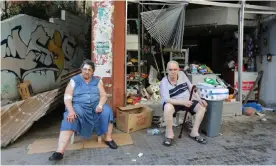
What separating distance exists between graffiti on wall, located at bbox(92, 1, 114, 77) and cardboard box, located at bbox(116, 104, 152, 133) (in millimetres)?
1027

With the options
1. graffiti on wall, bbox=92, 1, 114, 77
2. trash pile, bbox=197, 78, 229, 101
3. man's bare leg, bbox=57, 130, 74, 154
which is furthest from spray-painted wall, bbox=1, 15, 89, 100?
trash pile, bbox=197, 78, 229, 101

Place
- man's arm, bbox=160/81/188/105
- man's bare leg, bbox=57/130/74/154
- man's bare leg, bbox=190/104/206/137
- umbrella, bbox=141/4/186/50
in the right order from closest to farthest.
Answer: man's bare leg, bbox=57/130/74/154
man's arm, bbox=160/81/188/105
man's bare leg, bbox=190/104/206/137
umbrella, bbox=141/4/186/50

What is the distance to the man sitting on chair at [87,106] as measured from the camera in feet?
12.2

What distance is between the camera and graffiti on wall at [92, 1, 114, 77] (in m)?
5.06

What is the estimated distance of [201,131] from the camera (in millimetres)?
4773

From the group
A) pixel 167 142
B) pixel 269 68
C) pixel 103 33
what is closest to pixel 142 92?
pixel 103 33

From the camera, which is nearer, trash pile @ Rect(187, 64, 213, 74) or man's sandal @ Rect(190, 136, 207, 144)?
man's sandal @ Rect(190, 136, 207, 144)

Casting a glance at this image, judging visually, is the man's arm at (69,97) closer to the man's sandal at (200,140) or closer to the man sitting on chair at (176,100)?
the man sitting on chair at (176,100)

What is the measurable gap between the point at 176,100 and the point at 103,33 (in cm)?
198

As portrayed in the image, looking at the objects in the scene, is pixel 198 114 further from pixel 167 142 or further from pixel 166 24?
pixel 166 24

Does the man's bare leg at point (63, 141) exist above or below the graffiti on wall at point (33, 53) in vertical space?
below

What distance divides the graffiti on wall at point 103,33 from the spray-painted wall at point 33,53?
2.02 metres

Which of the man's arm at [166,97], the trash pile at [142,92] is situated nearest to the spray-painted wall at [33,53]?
the trash pile at [142,92]

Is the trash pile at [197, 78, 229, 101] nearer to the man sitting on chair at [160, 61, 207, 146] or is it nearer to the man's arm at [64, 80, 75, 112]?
the man sitting on chair at [160, 61, 207, 146]
